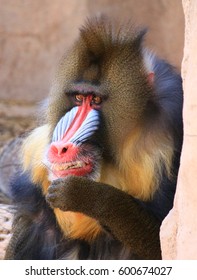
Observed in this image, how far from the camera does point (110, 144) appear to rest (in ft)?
11.9

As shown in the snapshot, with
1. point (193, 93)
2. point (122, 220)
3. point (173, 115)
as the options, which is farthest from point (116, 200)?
point (193, 93)

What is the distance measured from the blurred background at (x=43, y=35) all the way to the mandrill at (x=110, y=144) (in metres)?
2.87

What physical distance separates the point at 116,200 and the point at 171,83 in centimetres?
62

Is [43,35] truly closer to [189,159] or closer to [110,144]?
[110,144]

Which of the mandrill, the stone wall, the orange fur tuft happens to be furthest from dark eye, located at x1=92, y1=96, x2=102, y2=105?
the stone wall

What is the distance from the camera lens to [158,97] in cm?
374

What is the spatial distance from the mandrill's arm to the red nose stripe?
163 millimetres

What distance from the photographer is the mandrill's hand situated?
11.2ft

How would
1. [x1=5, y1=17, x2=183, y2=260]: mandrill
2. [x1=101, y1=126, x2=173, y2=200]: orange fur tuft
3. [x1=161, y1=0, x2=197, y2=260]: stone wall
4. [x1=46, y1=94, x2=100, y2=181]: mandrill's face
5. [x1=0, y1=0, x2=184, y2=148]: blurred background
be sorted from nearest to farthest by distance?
1. [x1=161, y1=0, x2=197, y2=260]: stone wall
2. [x1=46, y1=94, x2=100, y2=181]: mandrill's face
3. [x1=5, y1=17, x2=183, y2=260]: mandrill
4. [x1=101, y1=126, x2=173, y2=200]: orange fur tuft
5. [x1=0, y1=0, x2=184, y2=148]: blurred background

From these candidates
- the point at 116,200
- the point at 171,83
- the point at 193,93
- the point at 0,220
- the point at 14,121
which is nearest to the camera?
the point at 193,93

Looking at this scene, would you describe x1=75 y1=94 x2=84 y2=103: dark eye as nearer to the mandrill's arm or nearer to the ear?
the ear

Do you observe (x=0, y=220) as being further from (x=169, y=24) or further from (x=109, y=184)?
(x=169, y=24)

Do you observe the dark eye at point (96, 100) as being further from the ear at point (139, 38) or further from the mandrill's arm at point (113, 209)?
the mandrill's arm at point (113, 209)

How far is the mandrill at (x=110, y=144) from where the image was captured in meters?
3.48
